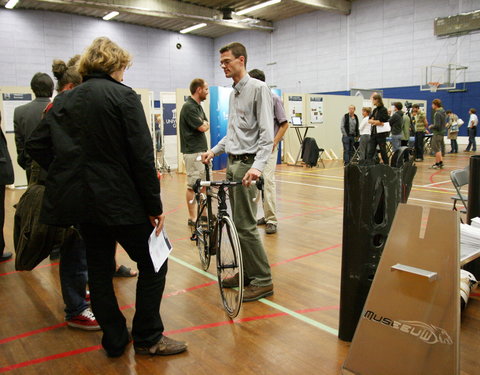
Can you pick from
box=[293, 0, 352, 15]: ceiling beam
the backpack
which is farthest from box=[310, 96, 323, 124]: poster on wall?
the backpack

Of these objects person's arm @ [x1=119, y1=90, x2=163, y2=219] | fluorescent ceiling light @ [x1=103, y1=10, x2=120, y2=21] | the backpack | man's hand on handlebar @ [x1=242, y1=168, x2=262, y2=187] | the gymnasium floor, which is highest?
fluorescent ceiling light @ [x1=103, y1=10, x2=120, y2=21]

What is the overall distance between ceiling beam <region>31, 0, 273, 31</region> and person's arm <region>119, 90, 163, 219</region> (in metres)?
14.8

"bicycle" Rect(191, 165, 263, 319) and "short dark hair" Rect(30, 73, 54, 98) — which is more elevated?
"short dark hair" Rect(30, 73, 54, 98)

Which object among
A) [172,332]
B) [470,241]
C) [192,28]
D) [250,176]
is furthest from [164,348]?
[192,28]

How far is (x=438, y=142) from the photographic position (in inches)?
424

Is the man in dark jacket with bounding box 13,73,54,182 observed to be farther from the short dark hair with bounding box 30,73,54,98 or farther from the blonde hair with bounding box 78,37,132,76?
the blonde hair with bounding box 78,37,132,76

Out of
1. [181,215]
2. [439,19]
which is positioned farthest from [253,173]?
[439,19]

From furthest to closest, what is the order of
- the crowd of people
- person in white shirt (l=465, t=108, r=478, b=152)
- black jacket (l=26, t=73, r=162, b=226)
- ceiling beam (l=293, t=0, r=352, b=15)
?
ceiling beam (l=293, t=0, r=352, b=15)
person in white shirt (l=465, t=108, r=478, b=152)
the crowd of people
black jacket (l=26, t=73, r=162, b=226)

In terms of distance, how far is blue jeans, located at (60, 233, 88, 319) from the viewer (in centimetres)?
245

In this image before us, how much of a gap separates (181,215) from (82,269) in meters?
3.05

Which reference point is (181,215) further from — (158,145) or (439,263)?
(158,145)

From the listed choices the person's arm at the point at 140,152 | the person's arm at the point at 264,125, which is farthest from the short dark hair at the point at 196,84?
the person's arm at the point at 140,152

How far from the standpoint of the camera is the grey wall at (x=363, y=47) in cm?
1529

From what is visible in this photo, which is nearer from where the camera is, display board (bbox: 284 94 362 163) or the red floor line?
the red floor line
